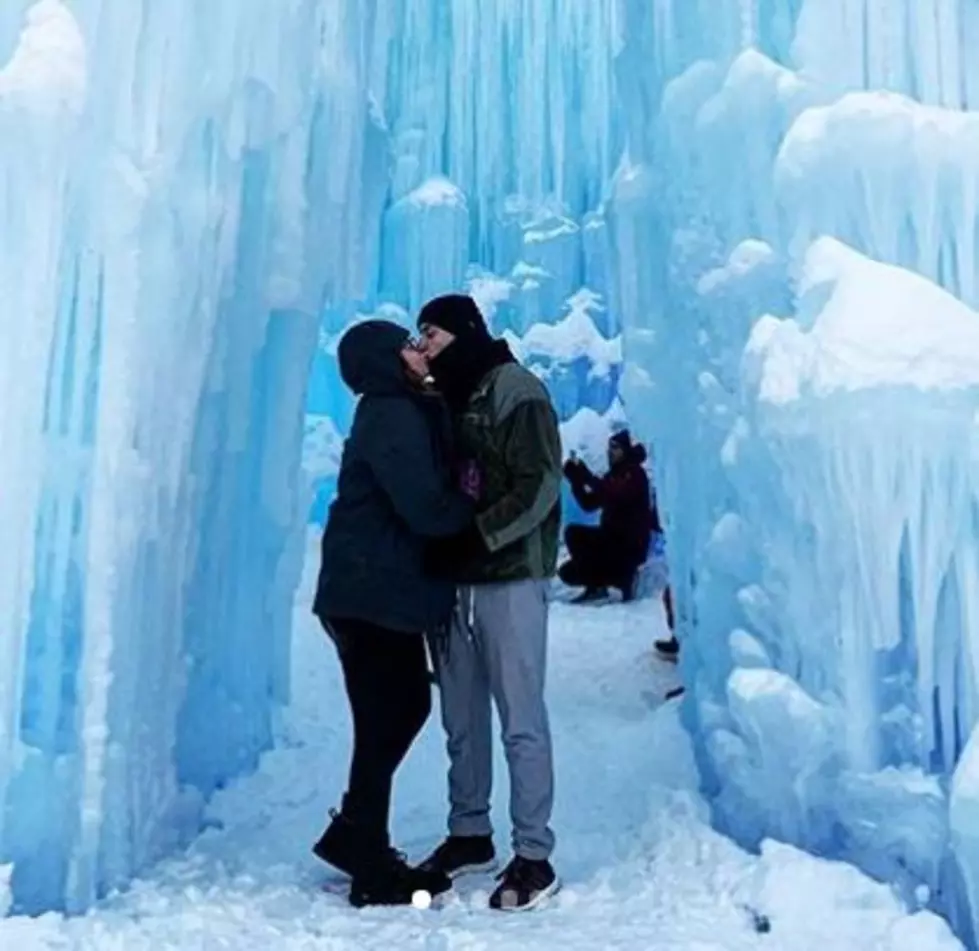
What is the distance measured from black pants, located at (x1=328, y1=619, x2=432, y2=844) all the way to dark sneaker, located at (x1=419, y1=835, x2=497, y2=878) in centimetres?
23

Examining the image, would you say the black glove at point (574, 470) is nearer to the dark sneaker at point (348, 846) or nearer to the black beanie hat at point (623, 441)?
the black beanie hat at point (623, 441)

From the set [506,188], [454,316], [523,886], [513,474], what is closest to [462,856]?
[523,886]

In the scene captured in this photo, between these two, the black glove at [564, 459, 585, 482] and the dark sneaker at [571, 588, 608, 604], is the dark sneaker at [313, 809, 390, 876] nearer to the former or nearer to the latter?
the dark sneaker at [571, 588, 608, 604]

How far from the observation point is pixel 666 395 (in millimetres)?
4969

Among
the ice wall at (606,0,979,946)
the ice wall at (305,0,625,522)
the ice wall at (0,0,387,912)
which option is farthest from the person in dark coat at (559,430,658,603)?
the ice wall at (0,0,387,912)

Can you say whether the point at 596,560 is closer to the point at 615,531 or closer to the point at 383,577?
the point at 615,531

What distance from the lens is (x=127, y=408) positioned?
331cm

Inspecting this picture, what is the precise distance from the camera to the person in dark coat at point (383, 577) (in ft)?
10.5

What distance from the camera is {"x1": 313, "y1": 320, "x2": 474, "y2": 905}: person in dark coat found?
10.5ft

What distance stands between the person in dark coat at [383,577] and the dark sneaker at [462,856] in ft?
0.34

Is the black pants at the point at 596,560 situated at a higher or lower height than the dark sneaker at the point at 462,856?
higher

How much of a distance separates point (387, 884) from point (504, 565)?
88 cm

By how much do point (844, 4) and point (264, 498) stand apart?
2685 millimetres

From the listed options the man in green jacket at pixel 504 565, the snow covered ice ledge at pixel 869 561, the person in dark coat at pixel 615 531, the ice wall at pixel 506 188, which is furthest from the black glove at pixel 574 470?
the man in green jacket at pixel 504 565
